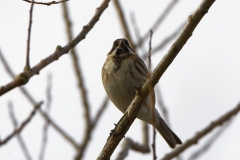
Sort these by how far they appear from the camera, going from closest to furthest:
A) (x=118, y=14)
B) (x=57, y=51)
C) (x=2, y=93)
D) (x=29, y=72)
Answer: (x=2, y=93), (x=29, y=72), (x=57, y=51), (x=118, y=14)

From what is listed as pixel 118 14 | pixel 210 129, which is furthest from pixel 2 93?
pixel 118 14

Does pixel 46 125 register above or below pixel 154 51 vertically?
below

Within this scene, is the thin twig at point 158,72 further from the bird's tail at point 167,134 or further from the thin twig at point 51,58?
the bird's tail at point 167,134

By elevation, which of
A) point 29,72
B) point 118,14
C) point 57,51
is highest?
point 118,14

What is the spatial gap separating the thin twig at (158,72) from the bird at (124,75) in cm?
154

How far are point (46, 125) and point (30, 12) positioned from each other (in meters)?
1.84

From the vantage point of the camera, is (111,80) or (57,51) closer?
(57,51)

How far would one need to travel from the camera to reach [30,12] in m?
3.18

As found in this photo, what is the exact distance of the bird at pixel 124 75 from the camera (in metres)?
5.56

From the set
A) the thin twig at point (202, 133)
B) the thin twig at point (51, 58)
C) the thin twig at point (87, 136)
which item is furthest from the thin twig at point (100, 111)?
the thin twig at point (51, 58)

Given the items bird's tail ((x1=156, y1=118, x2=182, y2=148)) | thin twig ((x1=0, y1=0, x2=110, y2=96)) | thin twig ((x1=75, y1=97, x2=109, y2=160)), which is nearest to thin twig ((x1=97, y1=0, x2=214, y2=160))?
thin twig ((x1=0, y1=0, x2=110, y2=96))

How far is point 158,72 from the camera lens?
3270 millimetres

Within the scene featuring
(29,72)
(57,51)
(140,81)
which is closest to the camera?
(29,72)

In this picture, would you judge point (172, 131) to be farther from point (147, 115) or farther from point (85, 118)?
point (85, 118)
